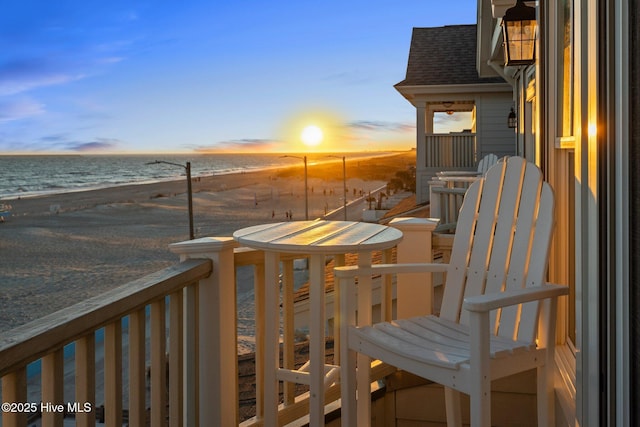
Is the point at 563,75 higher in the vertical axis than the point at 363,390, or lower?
higher

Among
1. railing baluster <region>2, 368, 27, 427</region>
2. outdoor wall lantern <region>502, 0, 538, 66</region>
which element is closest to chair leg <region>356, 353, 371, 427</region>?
railing baluster <region>2, 368, 27, 427</region>

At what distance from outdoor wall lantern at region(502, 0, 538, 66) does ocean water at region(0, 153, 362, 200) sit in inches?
1406

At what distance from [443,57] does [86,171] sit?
147ft

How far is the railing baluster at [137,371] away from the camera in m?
1.73

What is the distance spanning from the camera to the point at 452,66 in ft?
39.2

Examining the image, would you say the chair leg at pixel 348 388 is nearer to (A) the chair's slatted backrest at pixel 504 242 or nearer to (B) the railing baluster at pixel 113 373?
(A) the chair's slatted backrest at pixel 504 242

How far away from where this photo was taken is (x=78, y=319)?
134cm

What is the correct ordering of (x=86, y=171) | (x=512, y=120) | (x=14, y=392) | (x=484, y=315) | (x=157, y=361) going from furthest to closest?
(x=86, y=171) → (x=512, y=120) → (x=157, y=361) → (x=484, y=315) → (x=14, y=392)

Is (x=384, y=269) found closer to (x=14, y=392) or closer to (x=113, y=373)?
(x=113, y=373)

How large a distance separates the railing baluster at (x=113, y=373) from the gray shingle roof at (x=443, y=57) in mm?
10566

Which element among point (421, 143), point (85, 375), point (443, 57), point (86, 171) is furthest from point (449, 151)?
point (86, 171)

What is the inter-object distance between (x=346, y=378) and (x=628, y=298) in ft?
3.80

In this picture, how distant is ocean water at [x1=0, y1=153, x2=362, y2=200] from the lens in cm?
4519

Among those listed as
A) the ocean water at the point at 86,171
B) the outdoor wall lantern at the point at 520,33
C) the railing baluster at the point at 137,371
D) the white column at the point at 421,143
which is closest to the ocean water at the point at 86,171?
the ocean water at the point at 86,171
